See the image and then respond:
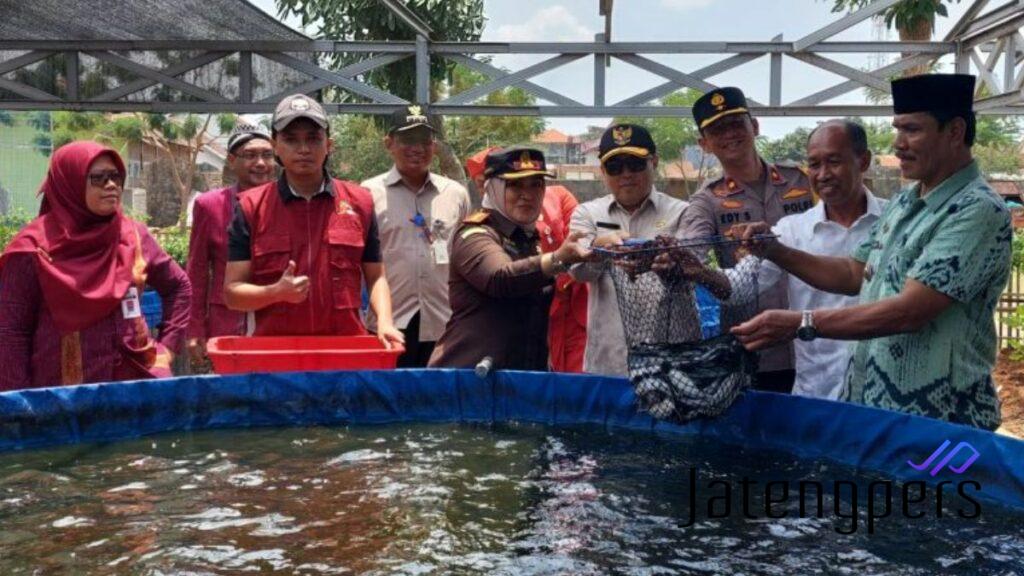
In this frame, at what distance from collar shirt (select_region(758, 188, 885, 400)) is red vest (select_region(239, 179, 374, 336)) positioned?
4.86 ft

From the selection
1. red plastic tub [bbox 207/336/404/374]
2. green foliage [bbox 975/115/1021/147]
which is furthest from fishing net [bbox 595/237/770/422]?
green foliage [bbox 975/115/1021/147]

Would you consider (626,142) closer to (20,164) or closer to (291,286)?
(291,286)

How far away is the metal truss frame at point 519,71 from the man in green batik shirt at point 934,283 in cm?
524

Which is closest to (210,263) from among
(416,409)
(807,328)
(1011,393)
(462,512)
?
(416,409)

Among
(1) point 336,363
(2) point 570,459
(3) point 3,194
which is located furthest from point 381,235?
(3) point 3,194

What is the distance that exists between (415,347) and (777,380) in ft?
5.47

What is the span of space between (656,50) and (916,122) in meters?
5.41

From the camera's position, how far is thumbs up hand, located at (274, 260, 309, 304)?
329 cm

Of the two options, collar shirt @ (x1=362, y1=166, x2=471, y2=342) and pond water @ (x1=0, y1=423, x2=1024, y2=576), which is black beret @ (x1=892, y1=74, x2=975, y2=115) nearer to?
pond water @ (x1=0, y1=423, x2=1024, y2=576)

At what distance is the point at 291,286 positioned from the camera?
329 centimetres

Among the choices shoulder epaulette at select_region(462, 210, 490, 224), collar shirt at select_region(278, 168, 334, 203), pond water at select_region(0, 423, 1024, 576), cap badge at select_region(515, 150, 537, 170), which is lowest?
pond water at select_region(0, 423, 1024, 576)

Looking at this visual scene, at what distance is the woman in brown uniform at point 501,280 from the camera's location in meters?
3.36

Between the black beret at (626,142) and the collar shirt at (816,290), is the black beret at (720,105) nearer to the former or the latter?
the black beret at (626,142)

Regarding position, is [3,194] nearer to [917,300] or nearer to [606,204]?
[606,204]
